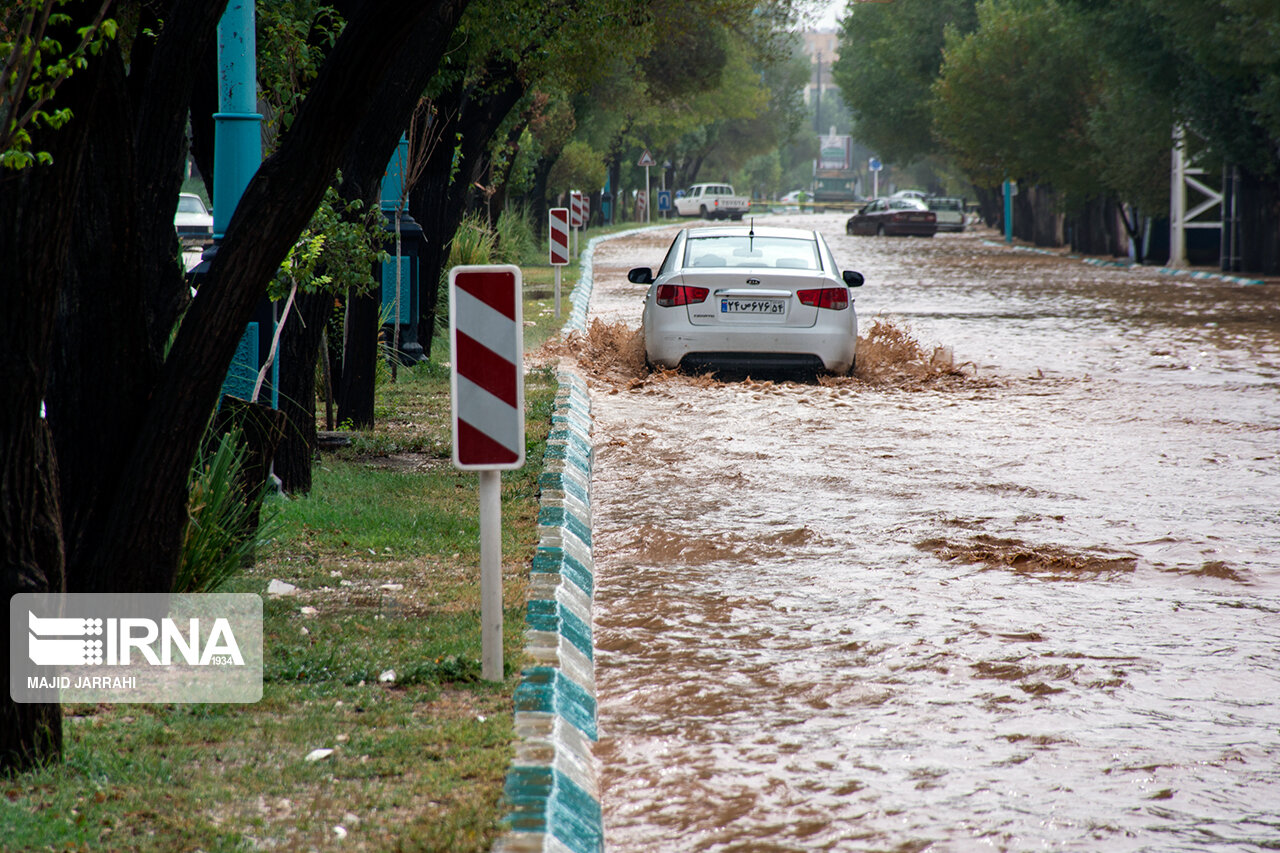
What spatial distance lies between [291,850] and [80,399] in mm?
1852

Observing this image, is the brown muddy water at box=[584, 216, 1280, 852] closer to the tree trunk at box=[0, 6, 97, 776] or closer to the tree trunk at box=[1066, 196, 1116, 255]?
the tree trunk at box=[0, 6, 97, 776]

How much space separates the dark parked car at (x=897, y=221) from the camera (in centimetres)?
5669

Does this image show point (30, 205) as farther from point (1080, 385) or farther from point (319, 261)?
point (1080, 385)

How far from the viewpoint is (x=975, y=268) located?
118 feet

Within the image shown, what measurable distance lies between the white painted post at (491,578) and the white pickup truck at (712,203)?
72.5m

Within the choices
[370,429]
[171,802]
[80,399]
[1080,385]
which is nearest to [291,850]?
[171,802]

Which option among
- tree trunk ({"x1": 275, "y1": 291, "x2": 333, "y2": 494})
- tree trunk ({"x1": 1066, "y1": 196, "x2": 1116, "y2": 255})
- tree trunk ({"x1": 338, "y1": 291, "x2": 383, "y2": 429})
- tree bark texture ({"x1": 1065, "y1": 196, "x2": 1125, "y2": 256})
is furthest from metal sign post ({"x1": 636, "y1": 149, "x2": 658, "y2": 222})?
tree trunk ({"x1": 275, "y1": 291, "x2": 333, "y2": 494})

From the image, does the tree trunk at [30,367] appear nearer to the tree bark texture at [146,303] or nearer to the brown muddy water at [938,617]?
the tree bark texture at [146,303]

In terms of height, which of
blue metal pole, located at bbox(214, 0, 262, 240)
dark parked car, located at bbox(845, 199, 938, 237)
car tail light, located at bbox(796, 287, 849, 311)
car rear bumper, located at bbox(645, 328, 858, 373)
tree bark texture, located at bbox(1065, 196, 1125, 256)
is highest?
dark parked car, located at bbox(845, 199, 938, 237)

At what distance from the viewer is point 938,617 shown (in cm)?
607

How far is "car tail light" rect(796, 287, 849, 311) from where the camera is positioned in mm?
13242

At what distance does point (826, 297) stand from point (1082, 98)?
3050 cm

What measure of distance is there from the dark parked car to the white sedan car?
44207mm

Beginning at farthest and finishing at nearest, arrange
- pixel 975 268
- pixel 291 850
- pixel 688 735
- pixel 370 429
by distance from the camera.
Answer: pixel 975 268 < pixel 370 429 < pixel 688 735 < pixel 291 850
